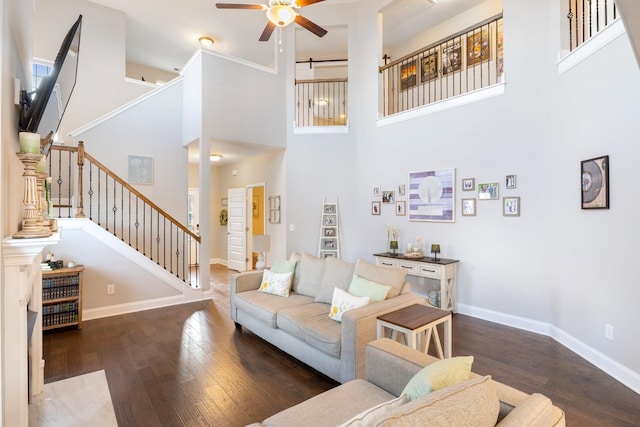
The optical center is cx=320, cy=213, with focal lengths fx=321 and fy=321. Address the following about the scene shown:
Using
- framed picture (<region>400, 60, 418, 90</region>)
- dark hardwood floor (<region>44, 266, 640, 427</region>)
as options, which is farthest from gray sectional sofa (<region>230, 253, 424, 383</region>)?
framed picture (<region>400, 60, 418, 90</region>)

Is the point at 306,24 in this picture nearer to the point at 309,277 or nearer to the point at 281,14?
the point at 281,14

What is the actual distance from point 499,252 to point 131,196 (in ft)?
19.3

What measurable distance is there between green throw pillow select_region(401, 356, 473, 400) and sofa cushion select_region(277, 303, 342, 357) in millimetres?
1291

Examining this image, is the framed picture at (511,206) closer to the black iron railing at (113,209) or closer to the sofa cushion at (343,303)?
the sofa cushion at (343,303)

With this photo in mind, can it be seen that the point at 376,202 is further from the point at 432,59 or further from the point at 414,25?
the point at 414,25

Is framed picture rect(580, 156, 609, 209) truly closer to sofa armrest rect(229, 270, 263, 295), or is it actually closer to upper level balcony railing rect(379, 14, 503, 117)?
upper level balcony railing rect(379, 14, 503, 117)

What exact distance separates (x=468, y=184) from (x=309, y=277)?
99.7 inches

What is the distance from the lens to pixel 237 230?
25.6ft

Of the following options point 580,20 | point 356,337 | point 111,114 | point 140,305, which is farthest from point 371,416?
point 111,114

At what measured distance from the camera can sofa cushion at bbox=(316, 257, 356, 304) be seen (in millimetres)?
3262

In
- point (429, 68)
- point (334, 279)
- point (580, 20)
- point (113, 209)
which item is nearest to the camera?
point (334, 279)

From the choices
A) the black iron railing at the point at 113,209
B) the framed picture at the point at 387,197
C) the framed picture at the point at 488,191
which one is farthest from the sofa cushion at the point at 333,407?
the black iron railing at the point at 113,209

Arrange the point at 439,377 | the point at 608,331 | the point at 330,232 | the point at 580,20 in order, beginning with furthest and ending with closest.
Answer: the point at 330,232 < the point at 580,20 < the point at 608,331 < the point at 439,377

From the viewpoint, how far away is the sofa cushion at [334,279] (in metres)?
3.26
